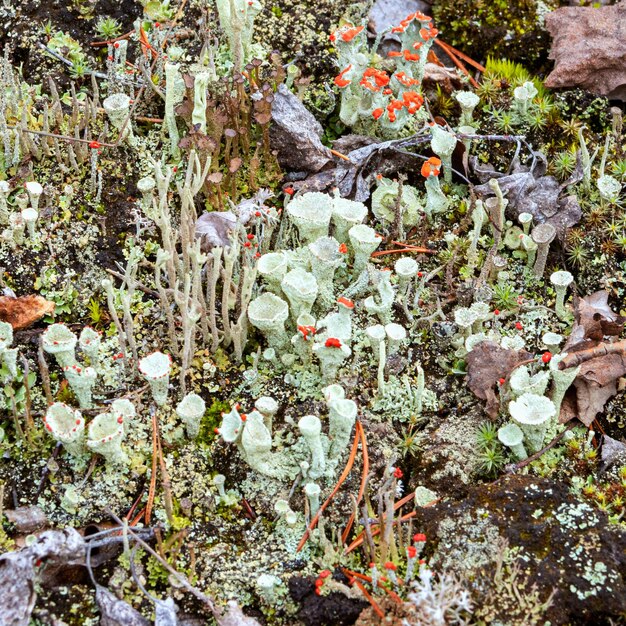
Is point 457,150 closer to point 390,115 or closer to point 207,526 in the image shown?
point 390,115

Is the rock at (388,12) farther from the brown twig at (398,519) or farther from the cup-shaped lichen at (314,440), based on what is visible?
the brown twig at (398,519)

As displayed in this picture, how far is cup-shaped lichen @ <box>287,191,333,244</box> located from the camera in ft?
13.9

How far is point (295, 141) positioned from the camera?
4.86 meters

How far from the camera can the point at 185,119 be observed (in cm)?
471

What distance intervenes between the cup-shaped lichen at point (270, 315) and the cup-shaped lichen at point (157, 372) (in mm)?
473

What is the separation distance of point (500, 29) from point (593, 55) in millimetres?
720

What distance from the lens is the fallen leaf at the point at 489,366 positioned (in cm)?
404

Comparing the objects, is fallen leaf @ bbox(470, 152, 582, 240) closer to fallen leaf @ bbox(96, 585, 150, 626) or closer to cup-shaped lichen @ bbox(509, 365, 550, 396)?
cup-shaped lichen @ bbox(509, 365, 550, 396)

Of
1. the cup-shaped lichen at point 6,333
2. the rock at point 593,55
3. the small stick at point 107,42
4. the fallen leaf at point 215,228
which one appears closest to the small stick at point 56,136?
the fallen leaf at point 215,228

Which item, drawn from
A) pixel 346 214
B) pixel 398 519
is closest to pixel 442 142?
pixel 346 214

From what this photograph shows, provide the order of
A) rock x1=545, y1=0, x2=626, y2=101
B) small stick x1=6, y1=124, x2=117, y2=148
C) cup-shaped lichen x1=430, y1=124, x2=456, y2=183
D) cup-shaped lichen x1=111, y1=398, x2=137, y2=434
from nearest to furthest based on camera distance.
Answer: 1. cup-shaped lichen x1=111, y1=398, x2=137, y2=434
2. small stick x1=6, y1=124, x2=117, y2=148
3. cup-shaped lichen x1=430, y1=124, x2=456, y2=183
4. rock x1=545, y1=0, x2=626, y2=101

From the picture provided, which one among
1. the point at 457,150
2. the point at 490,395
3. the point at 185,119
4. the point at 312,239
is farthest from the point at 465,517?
the point at 185,119

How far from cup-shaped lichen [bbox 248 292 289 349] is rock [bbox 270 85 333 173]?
3.76 ft

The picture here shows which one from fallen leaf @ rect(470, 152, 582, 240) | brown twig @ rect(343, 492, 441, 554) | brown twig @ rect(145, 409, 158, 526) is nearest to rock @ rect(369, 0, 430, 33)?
fallen leaf @ rect(470, 152, 582, 240)
